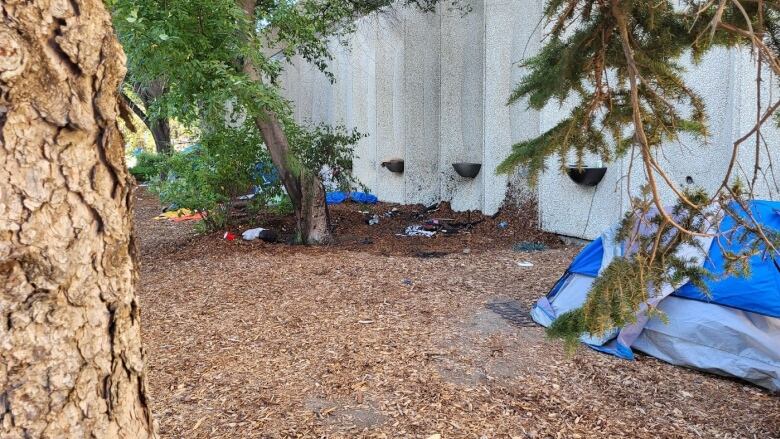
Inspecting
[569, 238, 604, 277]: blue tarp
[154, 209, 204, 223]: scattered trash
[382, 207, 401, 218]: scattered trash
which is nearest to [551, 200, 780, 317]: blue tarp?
[569, 238, 604, 277]: blue tarp

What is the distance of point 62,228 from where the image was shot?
A: 3.94 feet

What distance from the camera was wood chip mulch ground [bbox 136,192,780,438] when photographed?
2.93 metres

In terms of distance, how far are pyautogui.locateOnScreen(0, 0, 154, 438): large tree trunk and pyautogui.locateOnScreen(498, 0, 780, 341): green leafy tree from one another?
1540 millimetres

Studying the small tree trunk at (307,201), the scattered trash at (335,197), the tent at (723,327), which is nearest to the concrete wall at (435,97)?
the scattered trash at (335,197)

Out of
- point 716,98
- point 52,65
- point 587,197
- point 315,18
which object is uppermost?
point 315,18

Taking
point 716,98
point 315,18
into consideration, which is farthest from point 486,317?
point 315,18

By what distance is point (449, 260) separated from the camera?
664 cm

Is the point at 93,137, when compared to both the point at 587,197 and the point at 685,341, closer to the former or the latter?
the point at 685,341

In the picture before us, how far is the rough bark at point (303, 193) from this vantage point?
717cm

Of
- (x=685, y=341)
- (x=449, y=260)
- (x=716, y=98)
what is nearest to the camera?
(x=685, y=341)

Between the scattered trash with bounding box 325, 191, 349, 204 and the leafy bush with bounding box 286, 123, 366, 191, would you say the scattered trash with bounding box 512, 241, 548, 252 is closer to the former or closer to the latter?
the leafy bush with bounding box 286, 123, 366, 191

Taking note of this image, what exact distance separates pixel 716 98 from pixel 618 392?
12.2ft

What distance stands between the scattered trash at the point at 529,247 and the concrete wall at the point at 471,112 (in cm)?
48

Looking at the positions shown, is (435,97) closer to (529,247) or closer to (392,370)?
(529,247)
